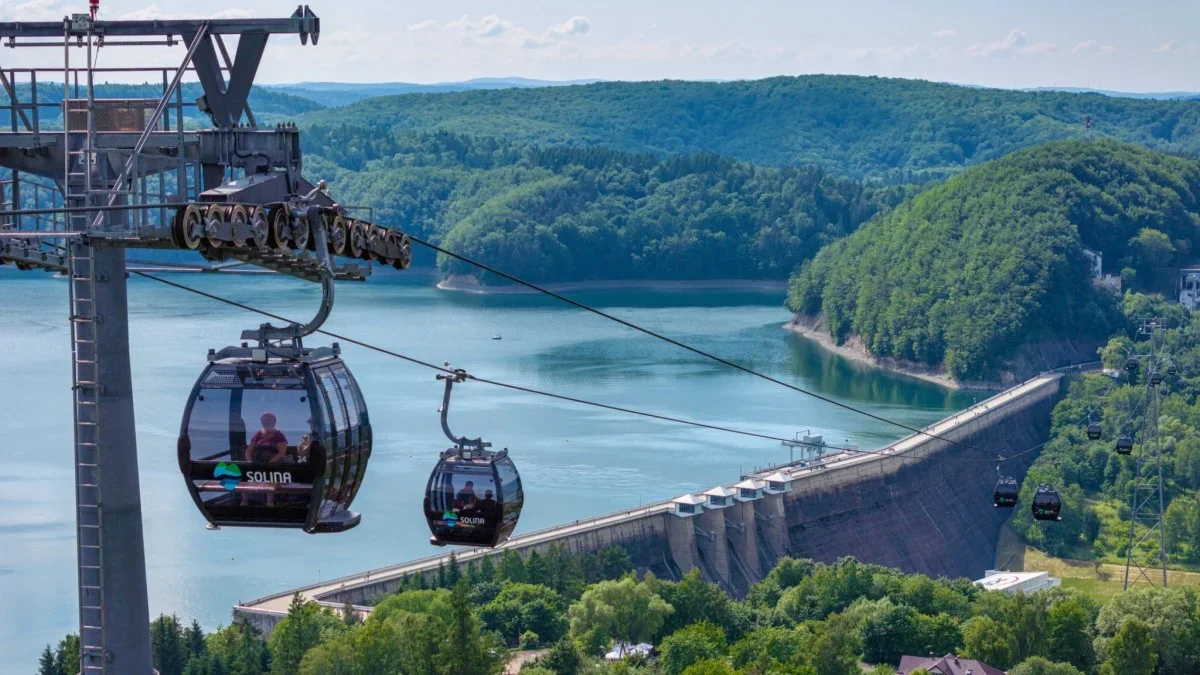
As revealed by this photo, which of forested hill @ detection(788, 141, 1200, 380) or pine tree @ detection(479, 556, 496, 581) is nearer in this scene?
pine tree @ detection(479, 556, 496, 581)

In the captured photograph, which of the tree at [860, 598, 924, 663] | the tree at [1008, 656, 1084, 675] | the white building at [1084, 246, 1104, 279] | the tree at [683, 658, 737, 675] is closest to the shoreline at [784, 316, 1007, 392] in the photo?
the white building at [1084, 246, 1104, 279]

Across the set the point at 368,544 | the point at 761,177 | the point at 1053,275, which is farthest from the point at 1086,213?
the point at 368,544

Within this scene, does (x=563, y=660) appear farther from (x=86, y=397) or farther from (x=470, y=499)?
(x=86, y=397)

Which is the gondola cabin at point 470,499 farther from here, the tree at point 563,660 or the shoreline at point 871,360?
the shoreline at point 871,360

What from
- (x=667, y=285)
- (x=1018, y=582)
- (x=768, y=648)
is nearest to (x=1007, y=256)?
(x=667, y=285)

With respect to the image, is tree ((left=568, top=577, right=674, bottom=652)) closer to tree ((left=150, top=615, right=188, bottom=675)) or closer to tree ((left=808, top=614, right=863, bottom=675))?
tree ((left=808, top=614, right=863, bottom=675))

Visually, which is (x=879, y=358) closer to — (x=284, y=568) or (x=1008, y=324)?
(x=1008, y=324)

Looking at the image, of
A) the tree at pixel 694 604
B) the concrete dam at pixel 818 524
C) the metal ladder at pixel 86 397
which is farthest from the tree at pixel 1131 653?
the metal ladder at pixel 86 397
